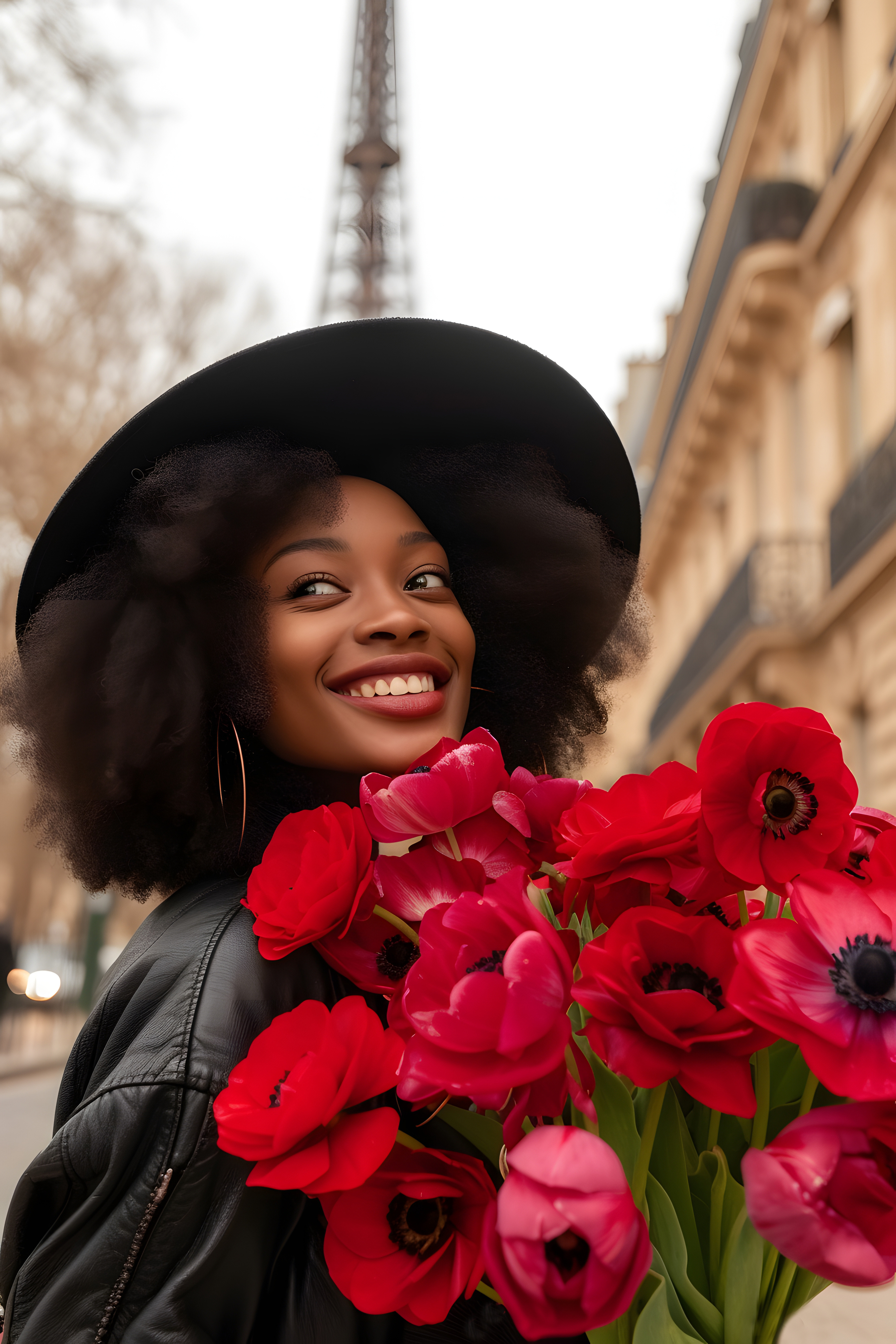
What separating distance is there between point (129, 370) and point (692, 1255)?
604 inches

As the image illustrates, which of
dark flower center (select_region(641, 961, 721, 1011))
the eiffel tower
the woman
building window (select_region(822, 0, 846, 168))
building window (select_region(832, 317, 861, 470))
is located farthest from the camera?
the eiffel tower

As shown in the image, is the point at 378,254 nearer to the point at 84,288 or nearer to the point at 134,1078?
the point at 84,288

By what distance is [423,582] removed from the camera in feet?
5.36

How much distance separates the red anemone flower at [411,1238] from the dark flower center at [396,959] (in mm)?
147

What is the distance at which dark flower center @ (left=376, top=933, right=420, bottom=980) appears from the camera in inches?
37.1

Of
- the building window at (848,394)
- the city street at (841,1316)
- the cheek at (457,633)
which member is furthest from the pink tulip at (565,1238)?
the building window at (848,394)

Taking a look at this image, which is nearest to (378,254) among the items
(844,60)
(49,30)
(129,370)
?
(129,370)

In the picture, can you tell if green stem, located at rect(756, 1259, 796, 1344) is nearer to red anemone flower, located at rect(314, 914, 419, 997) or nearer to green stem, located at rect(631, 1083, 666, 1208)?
green stem, located at rect(631, 1083, 666, 1208)

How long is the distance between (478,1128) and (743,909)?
268mm

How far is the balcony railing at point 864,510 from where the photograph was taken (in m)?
9.07

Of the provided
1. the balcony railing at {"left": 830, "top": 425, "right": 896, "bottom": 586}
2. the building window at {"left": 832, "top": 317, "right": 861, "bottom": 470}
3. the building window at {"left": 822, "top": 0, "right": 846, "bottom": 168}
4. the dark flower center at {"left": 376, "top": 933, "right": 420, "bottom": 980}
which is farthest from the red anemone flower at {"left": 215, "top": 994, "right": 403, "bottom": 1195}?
the building window at {"left": 822, "top": 0, "right": 846, "bottom": 168}

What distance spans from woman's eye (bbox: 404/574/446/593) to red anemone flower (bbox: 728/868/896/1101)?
93 centimetres

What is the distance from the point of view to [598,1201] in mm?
645

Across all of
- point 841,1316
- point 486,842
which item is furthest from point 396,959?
point 841,1316
